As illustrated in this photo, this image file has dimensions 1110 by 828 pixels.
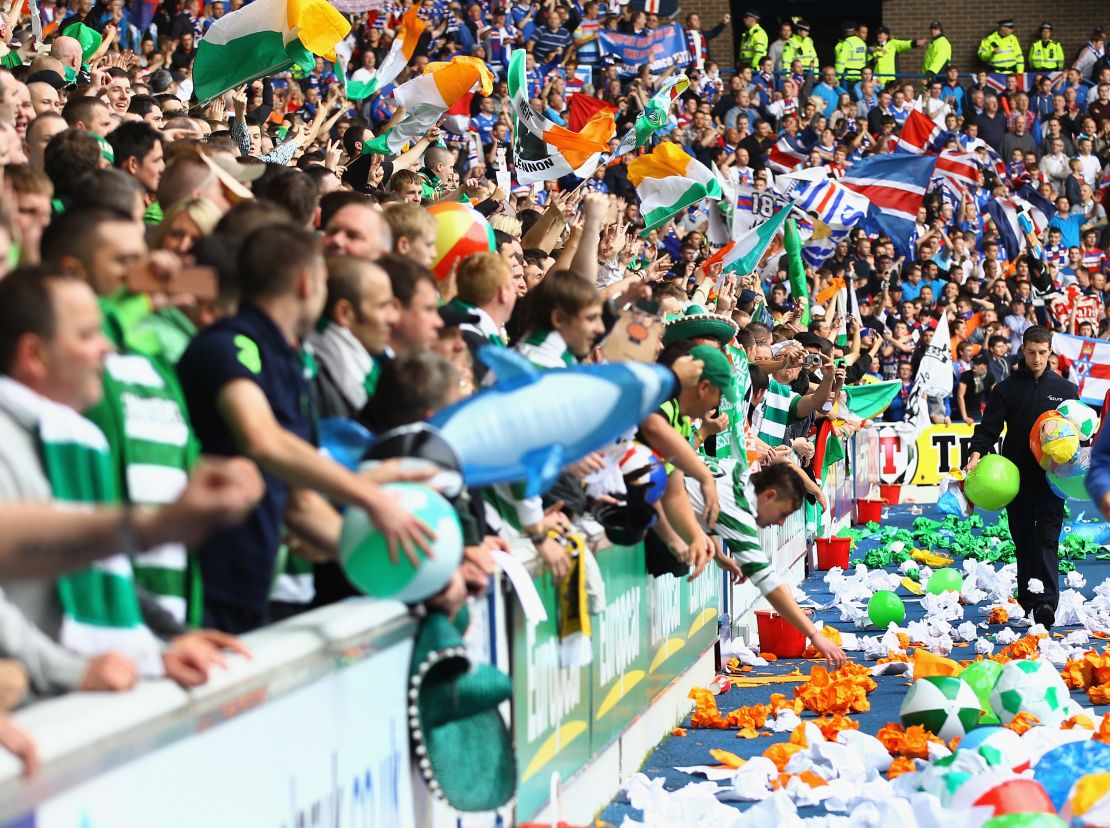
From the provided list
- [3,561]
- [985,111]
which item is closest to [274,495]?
[3,561]

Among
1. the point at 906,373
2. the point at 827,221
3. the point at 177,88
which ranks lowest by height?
the point at 906,373

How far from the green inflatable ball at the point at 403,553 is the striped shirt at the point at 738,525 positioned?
4.12m

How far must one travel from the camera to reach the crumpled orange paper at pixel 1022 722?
6902 millimetres

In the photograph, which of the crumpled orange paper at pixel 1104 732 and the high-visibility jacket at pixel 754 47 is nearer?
the crumpled orange paper at pixel 1104 732

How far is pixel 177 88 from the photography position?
1448 centimetres

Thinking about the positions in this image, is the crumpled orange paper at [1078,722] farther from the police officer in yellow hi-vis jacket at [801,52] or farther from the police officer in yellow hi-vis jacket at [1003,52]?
the police officer in yellow hi-vis jacket at [1003,52]

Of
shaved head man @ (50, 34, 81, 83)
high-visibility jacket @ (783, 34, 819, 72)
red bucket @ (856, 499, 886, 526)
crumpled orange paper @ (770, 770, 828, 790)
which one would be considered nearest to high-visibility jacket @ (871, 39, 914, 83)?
high-visibility jacket @ (783, 34, 819, 72)

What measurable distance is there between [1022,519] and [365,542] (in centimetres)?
809

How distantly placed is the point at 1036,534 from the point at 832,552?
3.74 m

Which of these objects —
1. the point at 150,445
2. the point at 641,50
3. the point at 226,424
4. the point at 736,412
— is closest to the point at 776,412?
the point at 736,412

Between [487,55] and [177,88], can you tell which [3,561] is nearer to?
[177,88]

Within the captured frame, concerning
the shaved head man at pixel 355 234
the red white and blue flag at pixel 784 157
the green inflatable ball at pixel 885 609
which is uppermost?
the shaved head man at pixel 355 234

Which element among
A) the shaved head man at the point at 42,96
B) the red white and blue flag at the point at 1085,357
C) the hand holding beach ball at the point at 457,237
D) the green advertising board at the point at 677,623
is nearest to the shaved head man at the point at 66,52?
the shaved head man at the point at 42,96

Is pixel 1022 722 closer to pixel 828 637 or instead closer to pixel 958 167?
pixel 828 637
